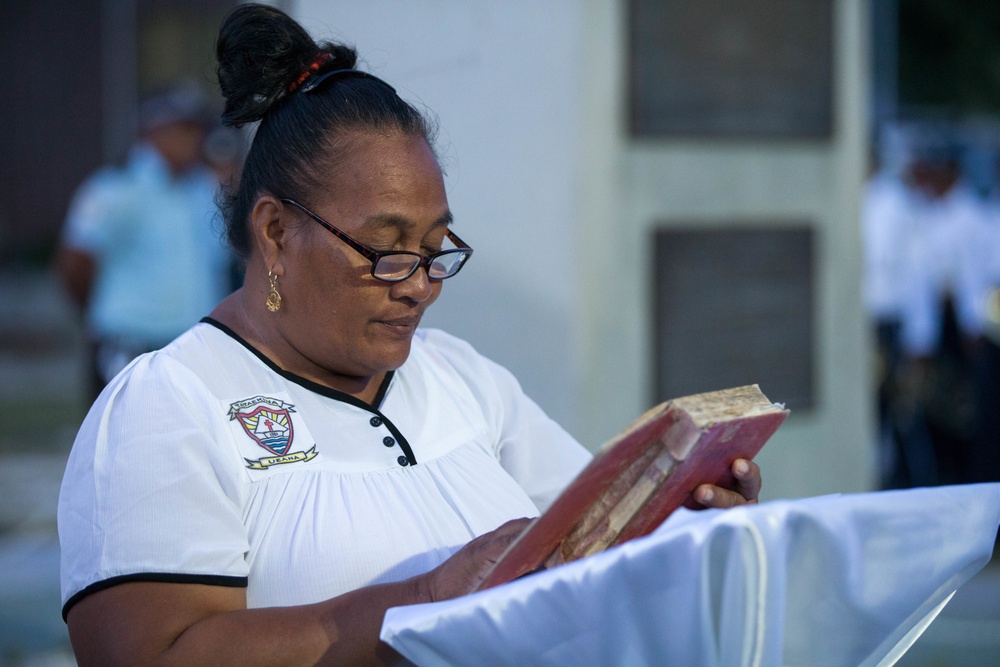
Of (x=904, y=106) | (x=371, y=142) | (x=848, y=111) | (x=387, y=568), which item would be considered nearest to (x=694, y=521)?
(x=387, y=568)

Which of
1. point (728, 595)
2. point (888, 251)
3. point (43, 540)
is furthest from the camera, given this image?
point (888, 251)

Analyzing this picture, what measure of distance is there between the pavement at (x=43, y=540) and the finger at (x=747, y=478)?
2.78 m

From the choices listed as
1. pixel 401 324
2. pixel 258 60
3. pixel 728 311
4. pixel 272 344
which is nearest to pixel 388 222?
pixel 401 324

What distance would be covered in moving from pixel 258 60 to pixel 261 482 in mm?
823

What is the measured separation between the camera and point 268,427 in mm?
1974

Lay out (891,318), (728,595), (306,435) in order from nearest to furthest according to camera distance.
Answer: (728,595) < (306,435) < (891,318)

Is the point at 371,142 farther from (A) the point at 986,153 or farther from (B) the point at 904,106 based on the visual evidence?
(B) the point at 904,106

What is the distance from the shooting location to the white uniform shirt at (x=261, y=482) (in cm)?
178

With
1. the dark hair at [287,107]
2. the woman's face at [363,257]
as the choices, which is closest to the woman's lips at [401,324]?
the woman's face at [363,257]

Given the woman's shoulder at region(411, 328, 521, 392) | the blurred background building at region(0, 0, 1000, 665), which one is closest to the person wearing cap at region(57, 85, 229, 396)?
the blurred background building at region(0, 0, 1000, 665)

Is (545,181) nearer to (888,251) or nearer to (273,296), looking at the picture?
(273,296)

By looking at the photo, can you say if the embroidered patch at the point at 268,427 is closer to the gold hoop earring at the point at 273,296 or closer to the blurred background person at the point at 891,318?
the gold hoop earring at the point at 273,296

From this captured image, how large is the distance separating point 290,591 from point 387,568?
164 mm

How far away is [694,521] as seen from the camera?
152 centimetres
